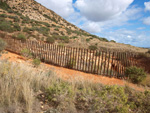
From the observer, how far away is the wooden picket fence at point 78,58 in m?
6.77

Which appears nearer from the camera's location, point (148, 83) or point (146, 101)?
point (146, 101)

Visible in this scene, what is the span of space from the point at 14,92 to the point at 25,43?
7.66 m

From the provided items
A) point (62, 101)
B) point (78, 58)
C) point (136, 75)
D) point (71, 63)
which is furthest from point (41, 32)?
point (62, 101)

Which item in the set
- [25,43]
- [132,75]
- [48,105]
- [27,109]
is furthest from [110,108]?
[25,43]

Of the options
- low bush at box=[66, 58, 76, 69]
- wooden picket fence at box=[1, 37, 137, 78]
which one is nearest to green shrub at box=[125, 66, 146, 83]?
wooden picket fence at box=[1, 37, 137, 78]

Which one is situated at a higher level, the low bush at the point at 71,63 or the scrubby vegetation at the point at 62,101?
the low bush at the point at 71,63

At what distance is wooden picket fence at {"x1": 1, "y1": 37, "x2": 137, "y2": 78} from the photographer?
Result: 22.2ft

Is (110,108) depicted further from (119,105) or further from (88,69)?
(88,69)

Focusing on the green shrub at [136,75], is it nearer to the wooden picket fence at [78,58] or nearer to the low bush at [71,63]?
the wooden picket fence at [78,58]

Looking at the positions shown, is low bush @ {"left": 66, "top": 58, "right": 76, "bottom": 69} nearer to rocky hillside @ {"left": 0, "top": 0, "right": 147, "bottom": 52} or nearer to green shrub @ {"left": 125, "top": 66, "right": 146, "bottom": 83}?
green shrub @ {"left": 125, "top": 66, "right": 146, "bottom": 83}

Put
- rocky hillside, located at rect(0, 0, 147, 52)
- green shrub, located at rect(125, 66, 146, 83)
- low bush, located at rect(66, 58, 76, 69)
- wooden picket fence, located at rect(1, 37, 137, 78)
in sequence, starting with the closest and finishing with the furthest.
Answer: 1. green shrub, located at rect(125, 66, 146, 83)
2. wooden picket fence, located at rect(1, 37, 137, 78)
3. low bush, located at rect(66, 58, 76, 69)
4. rocky hillside, located at rect(0, 0, 147, 52)

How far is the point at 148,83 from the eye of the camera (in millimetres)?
5648

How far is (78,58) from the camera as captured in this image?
7496mm

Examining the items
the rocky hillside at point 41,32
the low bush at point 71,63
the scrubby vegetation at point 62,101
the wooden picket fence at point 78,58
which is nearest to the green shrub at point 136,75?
the wooden picket fence at point 78,58
